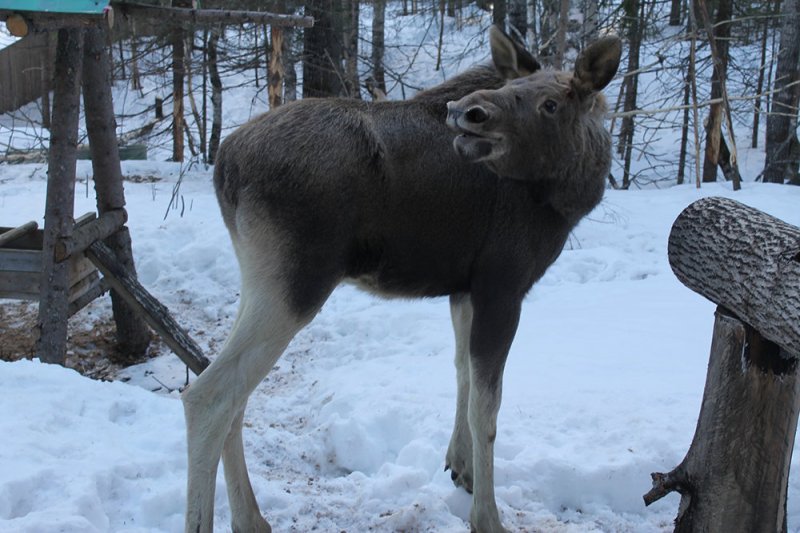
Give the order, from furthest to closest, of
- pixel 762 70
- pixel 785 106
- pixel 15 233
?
pixel 762 70 < pixel 785 106 < pixel 15 233

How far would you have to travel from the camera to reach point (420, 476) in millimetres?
4680

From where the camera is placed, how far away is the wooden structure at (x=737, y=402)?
137 inches

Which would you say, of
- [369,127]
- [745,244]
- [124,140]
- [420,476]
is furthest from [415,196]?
[124,140]

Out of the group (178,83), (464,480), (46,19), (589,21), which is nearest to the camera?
(464,480)

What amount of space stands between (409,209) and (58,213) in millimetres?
3918

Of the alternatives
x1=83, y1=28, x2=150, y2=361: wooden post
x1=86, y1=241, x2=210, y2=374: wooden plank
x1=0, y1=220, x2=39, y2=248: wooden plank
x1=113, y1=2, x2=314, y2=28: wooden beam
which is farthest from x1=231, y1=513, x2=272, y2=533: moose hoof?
x1=0, y1=220, x2=39, y2=248: wooden plank

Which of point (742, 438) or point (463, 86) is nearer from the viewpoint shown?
point (742, 438)

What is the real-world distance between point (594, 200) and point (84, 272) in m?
4.87

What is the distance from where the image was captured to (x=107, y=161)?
7.16 meters

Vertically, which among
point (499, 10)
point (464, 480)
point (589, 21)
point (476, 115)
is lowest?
point (464, 480)

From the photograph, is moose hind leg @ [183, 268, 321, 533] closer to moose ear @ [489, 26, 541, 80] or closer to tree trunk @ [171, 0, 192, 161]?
moose ear @ [489, 26, 541, 80]

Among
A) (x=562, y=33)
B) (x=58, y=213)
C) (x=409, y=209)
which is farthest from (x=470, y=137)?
(x=562, y=33)

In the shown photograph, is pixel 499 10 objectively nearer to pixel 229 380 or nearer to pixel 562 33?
pixel 562 33

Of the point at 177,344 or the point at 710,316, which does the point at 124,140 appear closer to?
the point at 177,344
